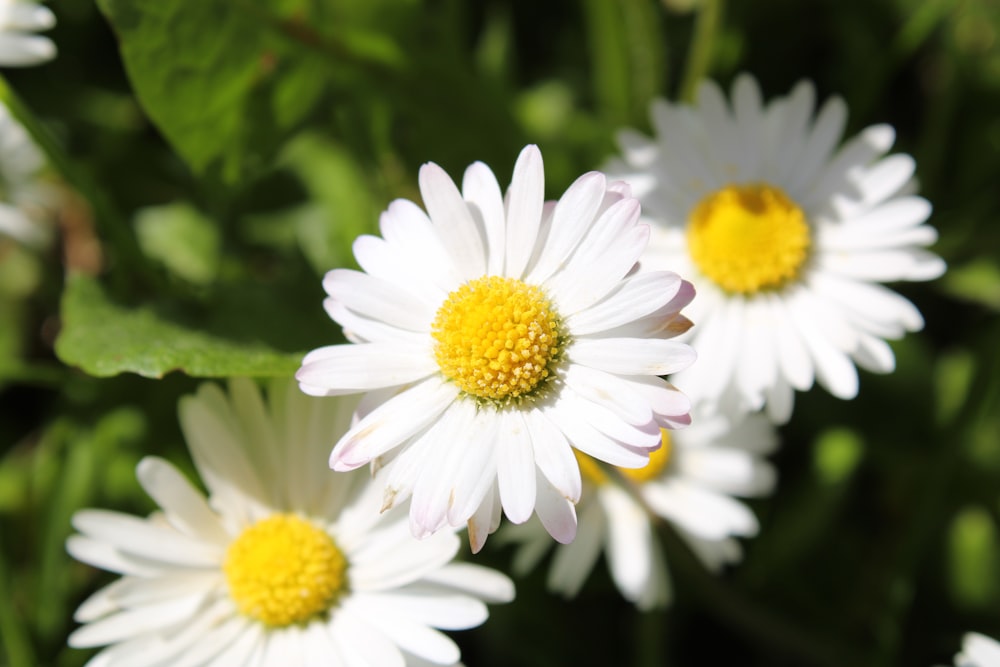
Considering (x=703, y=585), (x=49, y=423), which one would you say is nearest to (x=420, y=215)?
(x=703, y=585)

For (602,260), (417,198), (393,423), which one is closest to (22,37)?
(417,198)

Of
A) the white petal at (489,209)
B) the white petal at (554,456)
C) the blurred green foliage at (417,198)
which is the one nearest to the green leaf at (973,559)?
the blurred green foliage at (417,198)

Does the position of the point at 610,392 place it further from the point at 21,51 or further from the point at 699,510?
the point at 21,51

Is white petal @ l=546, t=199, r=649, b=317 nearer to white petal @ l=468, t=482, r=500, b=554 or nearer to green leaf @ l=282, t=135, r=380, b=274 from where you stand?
white petal @ l=468, t=482, r=500, b=554

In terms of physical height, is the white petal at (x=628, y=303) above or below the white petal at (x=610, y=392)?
above

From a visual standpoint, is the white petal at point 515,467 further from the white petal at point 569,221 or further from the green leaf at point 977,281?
the green leaf at point 977,281

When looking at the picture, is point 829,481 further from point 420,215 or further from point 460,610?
point 420,215
